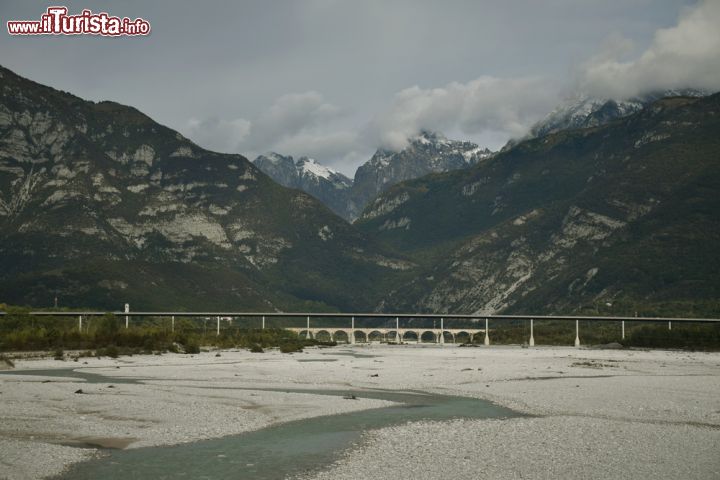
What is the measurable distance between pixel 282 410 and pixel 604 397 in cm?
1579

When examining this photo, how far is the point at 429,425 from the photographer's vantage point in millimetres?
27062

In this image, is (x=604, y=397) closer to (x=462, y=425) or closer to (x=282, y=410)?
(x=462, y=425)

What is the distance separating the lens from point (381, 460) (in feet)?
68.3

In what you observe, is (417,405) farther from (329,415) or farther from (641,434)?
(641,434)

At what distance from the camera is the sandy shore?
65.3 ft

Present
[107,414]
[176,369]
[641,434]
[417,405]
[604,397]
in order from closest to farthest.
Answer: [641,434] → [107,414] → [417,405] → [604,397] → [176,369]

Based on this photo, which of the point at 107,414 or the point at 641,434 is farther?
the point at 107,414

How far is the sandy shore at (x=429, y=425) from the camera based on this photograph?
19.9m

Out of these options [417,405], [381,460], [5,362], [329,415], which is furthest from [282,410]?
[5,362]

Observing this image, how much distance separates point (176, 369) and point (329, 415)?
3165 cm

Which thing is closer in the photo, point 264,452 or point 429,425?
point 264,452

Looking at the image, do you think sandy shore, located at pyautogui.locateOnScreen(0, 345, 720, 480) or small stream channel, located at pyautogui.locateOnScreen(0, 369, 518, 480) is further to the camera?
sandy shore, located at pyautogui.locateOnScreen(0, 345, 720, 480)

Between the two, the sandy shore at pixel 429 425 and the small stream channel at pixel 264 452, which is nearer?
the small stream channel at pixel 264 452

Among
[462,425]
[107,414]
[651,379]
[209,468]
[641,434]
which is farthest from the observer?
[651,379]
